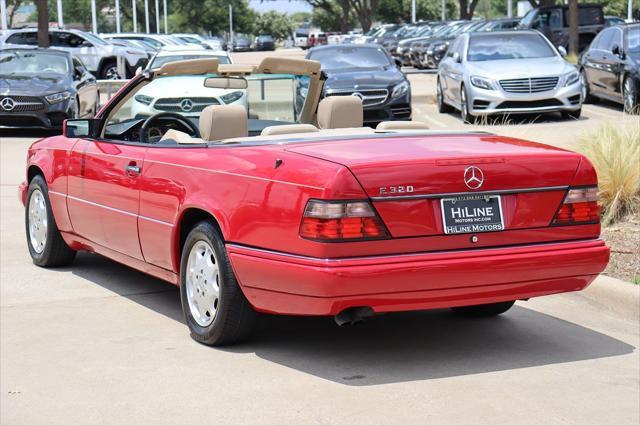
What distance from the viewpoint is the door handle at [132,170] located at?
7.03 metres

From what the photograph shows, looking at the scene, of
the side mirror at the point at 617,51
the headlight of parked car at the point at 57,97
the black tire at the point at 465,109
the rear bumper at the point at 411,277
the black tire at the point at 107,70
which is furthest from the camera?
the black tire at the point at 107,70

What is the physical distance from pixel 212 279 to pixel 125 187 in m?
1.16

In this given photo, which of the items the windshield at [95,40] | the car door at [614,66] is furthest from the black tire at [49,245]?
the windshield at [95,40]

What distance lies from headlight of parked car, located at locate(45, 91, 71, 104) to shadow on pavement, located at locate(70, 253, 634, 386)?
12.8 meters

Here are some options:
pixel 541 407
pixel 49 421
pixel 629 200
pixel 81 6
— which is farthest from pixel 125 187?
pixel 81 6

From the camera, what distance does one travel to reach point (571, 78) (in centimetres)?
2028

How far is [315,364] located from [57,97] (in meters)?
14.6

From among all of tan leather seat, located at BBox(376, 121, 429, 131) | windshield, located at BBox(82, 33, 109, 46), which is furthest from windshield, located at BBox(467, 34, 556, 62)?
windshield, located at BBox(82, 33, 109, 46)

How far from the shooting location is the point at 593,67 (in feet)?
76.1

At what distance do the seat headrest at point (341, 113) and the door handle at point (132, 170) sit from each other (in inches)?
49.3

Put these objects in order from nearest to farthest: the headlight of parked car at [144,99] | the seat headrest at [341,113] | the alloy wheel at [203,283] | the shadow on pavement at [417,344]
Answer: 1. the shadow on pavement at [417,344]
2. the alloy wheel at [203,283]
3. the seat headrest at [341,113]
4. the headlight of parked car at [144,99]

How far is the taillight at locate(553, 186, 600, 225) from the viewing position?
20.0 feet

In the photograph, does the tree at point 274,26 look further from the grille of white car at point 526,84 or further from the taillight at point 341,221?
the taillight at point 341,221

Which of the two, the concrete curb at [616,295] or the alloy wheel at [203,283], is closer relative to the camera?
the alloy wheel at [203,283]
